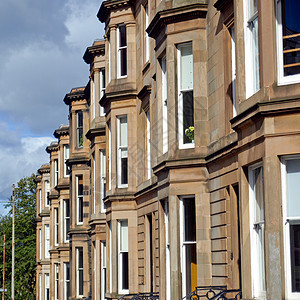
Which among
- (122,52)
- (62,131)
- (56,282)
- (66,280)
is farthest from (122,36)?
(56,282)

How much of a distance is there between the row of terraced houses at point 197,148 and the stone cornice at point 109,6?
55mm

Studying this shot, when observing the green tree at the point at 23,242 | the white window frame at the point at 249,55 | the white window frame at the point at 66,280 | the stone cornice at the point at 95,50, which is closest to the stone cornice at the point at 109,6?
the stone cornice at the point at 95,50

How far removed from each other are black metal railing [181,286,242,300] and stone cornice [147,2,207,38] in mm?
6757

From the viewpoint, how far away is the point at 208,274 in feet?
60.7

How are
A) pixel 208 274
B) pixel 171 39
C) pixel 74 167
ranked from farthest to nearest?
pixel 74 167 → pixel 171 39 → pixel 208 274

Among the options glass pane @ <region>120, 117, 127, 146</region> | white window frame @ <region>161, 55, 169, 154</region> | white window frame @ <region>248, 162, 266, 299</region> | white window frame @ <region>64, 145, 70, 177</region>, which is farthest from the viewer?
white window frame @ <region>64, 145, 70, 177</region>

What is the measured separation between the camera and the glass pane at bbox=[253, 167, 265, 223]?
13.9m

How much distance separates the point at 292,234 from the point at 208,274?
6048mm

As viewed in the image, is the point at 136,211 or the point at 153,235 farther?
the point at 136,211

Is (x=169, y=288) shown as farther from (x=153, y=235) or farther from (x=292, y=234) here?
(x=292, y=234)

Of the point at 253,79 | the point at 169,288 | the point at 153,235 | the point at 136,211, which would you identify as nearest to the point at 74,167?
the point at 136,211

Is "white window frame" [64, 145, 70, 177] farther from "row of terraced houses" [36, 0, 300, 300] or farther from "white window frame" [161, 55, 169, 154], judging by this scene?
"white window frame" [161, 55, 169, 154]

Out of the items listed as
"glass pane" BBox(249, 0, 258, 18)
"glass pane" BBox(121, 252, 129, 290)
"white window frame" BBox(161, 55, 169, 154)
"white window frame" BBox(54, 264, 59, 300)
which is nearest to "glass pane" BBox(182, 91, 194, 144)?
"white window frame" BBox(161, 55, 169, 154)

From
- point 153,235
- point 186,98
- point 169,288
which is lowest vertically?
point 169,288
